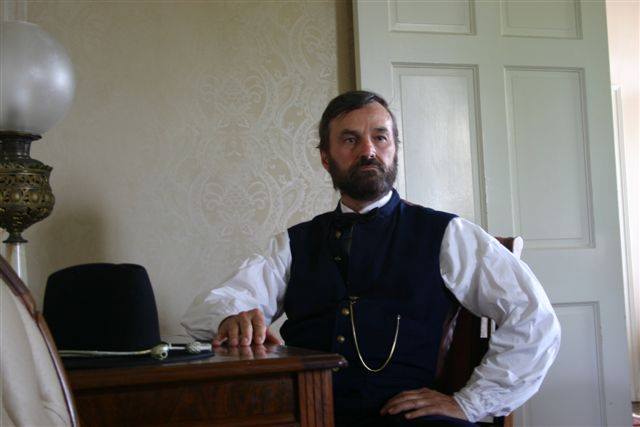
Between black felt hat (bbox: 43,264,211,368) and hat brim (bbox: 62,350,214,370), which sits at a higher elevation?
black felt hat (bbox: 43,264,211,368)

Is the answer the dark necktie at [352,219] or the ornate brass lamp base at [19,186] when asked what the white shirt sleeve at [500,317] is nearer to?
the dark necktie at [352,219]

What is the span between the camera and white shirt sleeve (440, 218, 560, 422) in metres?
1.66

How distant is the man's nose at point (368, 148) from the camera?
1940 millimetres

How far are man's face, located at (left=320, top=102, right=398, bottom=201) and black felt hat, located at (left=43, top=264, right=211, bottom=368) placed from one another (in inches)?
30.3

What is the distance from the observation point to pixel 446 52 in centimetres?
269

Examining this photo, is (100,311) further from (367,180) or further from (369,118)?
(369,118)

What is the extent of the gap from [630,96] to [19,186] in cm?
386

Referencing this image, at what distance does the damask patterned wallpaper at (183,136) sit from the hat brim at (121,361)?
129 cm

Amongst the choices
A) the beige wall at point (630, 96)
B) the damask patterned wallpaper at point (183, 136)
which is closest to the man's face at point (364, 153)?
the damask patterned wallpaper at point (183, 136)

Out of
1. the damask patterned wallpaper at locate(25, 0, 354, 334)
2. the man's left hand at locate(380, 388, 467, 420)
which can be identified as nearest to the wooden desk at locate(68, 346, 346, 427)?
the man's left hand at locate(380, 388, 467, 420)

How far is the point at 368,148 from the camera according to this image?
1.95 m

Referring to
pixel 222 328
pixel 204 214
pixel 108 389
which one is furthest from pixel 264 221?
pixel 108 389

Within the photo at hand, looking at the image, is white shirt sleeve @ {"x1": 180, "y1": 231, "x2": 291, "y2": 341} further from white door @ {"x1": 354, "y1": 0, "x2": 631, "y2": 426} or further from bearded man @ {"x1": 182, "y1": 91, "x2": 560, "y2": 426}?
white door @ {"x1": 354, "y1": 0, "x2": 631, "y2": 426}

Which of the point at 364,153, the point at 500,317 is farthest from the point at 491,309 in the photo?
the point at 364,153
